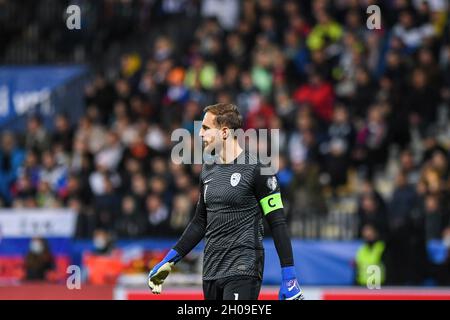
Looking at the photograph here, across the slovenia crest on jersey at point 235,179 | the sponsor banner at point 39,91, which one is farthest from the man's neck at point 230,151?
the sponsor banner at point 39,91

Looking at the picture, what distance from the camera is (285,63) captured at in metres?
19.9

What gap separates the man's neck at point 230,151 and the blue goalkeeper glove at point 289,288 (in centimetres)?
91

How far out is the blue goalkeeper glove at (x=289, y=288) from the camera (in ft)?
23.8

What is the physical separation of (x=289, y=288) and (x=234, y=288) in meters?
0.44

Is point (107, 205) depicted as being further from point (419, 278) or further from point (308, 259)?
point (419, 278)

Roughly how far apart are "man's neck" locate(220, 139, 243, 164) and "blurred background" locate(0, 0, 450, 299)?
669 cm

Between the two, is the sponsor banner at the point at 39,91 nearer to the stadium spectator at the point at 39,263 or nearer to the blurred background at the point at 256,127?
the blurred background at the point at 256,127

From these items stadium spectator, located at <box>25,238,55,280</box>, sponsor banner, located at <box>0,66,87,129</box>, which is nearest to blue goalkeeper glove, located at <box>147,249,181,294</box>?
stadium spectator, located at <box>25,238,55,280</box>

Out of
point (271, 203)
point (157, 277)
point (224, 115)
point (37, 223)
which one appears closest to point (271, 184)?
point (271, 203)

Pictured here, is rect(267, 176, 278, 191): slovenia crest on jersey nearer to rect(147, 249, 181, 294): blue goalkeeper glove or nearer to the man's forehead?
the man's forehead

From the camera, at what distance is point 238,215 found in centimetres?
770

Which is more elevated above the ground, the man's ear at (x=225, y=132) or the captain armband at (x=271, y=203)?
the man's ear at (x=225, y=132)
